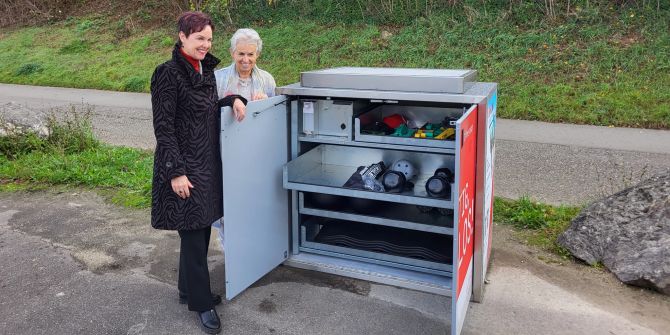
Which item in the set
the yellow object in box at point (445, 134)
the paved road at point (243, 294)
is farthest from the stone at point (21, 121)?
the yellow object in box at point (445, 134)

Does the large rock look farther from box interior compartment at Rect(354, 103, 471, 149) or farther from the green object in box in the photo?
the green object in box

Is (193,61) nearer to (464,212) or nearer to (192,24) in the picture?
(192,24)

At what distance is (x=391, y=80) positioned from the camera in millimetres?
3764

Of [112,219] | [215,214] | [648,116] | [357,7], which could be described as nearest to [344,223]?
[215,214]

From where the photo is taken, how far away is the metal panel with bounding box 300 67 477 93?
363 centimetres

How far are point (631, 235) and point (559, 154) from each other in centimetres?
351

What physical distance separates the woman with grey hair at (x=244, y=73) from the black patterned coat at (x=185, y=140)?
281 millimetres

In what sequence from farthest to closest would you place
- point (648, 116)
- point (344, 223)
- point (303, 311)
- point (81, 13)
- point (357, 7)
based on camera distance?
point (81, 13) → point (357, 7) → point (648, 116) → point (344, 223) → point (303, 311)

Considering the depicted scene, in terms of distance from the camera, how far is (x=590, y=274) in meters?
4.15

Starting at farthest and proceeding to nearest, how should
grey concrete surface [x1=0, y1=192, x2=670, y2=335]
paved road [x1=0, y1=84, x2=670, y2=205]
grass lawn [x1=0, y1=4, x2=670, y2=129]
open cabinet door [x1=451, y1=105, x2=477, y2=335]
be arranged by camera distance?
1. grass lawn [x1=0, y1=4, x2=670, y2=129]
2. paved road [x1=0, y1=84, x2=670, y2=205]
3. grey concrete surface [x1=0, y1=192, x2=670, y2=335]
4. open cabinet door [x1=451, y1=105, x2=477, y2=335]

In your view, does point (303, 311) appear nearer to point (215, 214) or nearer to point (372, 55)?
point (215, 214)

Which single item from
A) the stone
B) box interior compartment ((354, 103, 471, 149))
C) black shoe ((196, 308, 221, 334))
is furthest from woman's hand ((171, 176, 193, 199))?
the stone

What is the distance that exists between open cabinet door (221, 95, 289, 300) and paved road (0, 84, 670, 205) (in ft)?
8.57

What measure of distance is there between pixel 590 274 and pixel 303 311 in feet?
6.42
